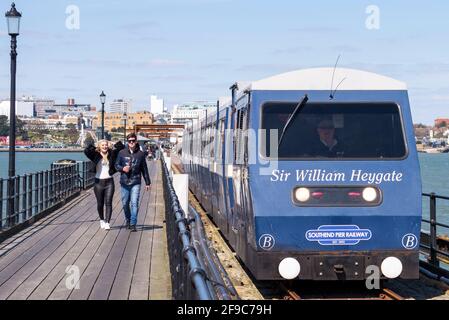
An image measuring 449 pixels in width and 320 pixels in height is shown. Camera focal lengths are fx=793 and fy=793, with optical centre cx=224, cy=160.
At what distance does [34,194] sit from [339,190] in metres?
14.2

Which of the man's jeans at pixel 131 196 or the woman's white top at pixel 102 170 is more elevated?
the woman's white top at pixel 102 170

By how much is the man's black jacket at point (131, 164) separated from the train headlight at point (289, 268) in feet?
20.6

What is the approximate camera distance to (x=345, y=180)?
35.7ft

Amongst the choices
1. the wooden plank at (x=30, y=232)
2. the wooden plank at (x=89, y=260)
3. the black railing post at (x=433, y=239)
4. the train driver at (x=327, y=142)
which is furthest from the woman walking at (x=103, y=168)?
the black railing post at (x=433, y=239)

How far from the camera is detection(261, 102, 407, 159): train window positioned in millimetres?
11047

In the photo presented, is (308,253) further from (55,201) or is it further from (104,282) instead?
(55,201)

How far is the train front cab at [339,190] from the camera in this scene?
1068 centimetres

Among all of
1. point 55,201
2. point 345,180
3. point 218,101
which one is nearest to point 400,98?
point 345,180

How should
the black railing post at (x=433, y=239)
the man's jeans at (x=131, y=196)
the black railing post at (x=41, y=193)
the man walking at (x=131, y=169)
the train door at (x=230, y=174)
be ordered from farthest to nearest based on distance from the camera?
1. the black railing post at (x=41, y=193)
2. the man's jeans at (x=131, y=196)
3. the man walking at (x=131, y=169)
4. the train door at (x=230, y=174)
5. the black railing post at (x=433, y=239)

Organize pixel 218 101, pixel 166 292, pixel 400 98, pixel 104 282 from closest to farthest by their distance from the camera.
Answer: pixel 166 292 < pixel 104 282 < pixel 400 98 < pixel 218 101

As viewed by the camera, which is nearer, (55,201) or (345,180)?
(345,180)

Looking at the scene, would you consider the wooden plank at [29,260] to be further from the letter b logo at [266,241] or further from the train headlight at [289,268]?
the train headlight at [289,268]

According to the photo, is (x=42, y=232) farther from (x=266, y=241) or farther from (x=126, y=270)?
(x=266, y=241)
